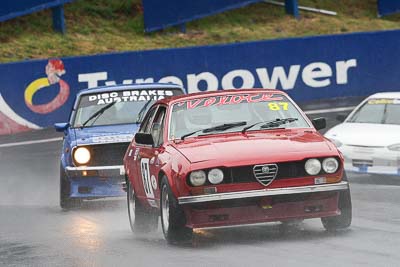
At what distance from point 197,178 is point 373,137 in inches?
316

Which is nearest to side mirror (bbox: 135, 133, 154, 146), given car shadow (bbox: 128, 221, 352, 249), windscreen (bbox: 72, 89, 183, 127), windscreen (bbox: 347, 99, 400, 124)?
car shadow (bbox: 128, 221, 352, 249)

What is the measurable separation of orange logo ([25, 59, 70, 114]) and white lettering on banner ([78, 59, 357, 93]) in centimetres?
152

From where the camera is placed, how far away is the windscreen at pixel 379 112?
19.3 m

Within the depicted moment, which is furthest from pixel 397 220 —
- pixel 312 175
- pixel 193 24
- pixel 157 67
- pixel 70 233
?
pixel 193 24

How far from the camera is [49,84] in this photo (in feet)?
89.0

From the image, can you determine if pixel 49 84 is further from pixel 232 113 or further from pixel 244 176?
pixel 244 176

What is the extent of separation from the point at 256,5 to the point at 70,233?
90.0 ft

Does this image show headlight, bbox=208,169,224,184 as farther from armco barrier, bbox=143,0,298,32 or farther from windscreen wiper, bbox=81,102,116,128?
armco barrier, bbox=143,0,298,32

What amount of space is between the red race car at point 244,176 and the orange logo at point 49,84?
15.5 meters

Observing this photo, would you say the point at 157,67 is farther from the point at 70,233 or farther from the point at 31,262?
the point at 31,262

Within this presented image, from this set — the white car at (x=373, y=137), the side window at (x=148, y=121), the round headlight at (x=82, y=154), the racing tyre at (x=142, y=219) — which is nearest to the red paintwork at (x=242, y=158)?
the racing tyre at (x=142, y=219)

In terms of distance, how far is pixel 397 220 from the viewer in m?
12.4

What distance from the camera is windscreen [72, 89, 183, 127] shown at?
16.6m

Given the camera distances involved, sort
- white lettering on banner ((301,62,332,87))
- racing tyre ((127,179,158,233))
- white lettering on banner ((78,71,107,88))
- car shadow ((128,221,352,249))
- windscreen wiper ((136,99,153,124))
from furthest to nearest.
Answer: white lettering on banner ((301,62,332,87)) → white lettering on banner ((78,71,107,88)) → windscreen wiper ((136,99,153,124)) → racing tyre ((127,179,158,233)) → car shadow ((128,221,352,249))
